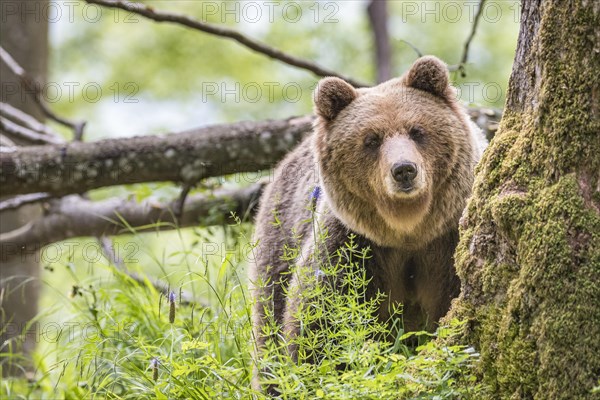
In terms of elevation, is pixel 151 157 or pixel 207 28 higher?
pixel 207 28

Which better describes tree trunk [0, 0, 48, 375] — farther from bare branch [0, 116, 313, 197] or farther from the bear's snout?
the bear's snout

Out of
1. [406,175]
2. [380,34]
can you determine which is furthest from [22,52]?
[406,175]

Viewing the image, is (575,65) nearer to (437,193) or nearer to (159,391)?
(437,193)

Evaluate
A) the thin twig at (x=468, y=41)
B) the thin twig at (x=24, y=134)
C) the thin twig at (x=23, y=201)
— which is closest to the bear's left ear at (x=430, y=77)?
the thin twig at (x=468, y=41)

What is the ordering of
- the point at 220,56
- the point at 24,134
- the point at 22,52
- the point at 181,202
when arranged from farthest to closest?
the point at 220,56 → the point at 22,52 → the point at 24,134 → the point at 181,202

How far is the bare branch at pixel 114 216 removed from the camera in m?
7.46

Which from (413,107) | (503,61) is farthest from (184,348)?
(503,61)

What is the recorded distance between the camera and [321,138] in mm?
5316

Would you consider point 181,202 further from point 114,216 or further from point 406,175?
point 406,175

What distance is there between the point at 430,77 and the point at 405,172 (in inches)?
31.5

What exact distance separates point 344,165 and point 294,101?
11264 mm

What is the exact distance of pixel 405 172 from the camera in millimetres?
4617

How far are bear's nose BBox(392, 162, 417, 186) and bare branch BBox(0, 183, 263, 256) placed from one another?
109 inches

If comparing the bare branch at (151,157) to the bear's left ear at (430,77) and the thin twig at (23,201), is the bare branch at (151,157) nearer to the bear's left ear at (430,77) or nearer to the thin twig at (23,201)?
the thin twig at (23,201)
